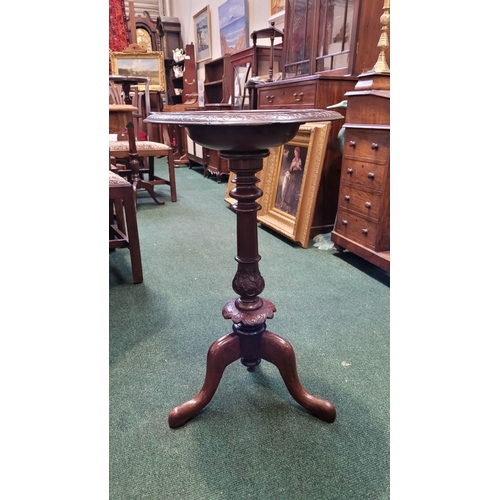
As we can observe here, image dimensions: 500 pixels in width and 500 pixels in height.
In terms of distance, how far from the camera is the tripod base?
3.29ft

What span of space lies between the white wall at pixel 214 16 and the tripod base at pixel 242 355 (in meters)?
3.33

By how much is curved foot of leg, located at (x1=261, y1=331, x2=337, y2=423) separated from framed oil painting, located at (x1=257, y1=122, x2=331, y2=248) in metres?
1.33

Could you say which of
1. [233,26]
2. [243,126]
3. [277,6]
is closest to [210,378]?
[243,126]

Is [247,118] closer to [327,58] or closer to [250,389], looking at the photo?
[250,389]

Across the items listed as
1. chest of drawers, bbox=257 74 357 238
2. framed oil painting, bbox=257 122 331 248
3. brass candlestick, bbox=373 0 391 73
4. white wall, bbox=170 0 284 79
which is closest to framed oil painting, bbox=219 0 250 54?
white wall, bbox=170 0 284 79

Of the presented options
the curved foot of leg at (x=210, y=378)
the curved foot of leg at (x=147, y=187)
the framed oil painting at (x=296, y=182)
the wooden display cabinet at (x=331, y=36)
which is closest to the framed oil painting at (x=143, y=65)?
the curved foot of leg at (x=147, y=187)

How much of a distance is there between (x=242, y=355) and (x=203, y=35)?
19.6 ft

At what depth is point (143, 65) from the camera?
6285 millimetres

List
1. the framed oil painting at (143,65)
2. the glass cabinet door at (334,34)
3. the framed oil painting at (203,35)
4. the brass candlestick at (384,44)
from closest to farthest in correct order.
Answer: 1. the brass candlestick at (384,44)
2. the glass cabinet door at (334,34)
3. the framed oil painting at (203,35)
4. the framed oil painting at (143,65)

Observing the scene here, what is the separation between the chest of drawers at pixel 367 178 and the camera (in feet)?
5.70

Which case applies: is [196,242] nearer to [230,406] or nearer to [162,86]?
[230,406]

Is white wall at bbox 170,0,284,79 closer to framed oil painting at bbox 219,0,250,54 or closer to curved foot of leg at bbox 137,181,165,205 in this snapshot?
framed oil painting at bbox 219,0,250,54

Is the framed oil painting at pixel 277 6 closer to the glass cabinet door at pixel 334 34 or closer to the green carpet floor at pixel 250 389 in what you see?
the glass cabinet door at pixel 334 34

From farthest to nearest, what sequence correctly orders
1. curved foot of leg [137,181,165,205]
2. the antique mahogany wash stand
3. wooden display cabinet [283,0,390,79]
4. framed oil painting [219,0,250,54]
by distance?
framed oil painting [219,0,250,54] → curved foot of leg [137,181,165,205] → wooden display cabinet [283,0,390,79] → the antique mahogany wash stand
